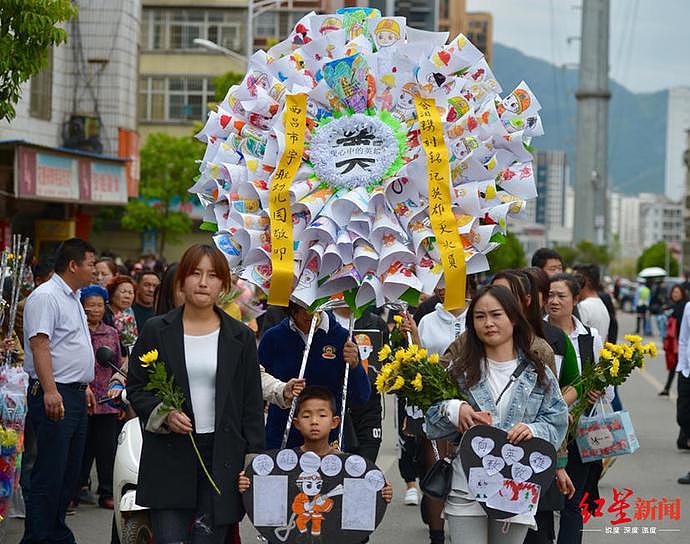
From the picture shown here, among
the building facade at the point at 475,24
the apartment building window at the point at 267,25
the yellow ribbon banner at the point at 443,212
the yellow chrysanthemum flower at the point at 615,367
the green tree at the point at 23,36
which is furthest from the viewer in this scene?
the building facade at the point at 475,24

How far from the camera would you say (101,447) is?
10172 mm

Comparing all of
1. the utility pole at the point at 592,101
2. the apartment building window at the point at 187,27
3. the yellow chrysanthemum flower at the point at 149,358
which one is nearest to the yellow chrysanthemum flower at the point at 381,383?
the yellow chrysanthemum flower at the point at 149,358

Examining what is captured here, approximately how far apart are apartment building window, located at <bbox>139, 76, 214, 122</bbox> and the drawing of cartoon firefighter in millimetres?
45090

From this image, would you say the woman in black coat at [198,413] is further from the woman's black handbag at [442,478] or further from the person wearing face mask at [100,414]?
the person wearing face mask at [100,414]

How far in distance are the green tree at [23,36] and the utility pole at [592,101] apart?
10683cm

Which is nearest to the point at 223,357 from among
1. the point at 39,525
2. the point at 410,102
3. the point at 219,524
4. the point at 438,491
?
the point at 219,524

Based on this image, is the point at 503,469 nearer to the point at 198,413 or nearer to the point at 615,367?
the point at 615,367

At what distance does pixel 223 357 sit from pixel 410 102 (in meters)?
1.67

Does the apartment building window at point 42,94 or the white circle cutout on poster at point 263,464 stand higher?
the apartment building window at point 42,94

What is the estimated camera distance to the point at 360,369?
7.15 m

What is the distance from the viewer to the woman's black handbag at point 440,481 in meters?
6.14

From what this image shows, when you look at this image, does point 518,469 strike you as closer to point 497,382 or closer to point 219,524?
point 497,382

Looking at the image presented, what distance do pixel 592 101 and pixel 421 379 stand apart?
11054 cm

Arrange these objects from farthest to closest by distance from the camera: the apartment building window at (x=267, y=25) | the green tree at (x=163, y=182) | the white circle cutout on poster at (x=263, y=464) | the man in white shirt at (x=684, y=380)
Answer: the apartment building window at (x=267, y=25)
the green tree at (x=163, y=182)
the man in white shirt at (x=684, y=380)
the white circle cutout on poster at (x=263, y=464)
